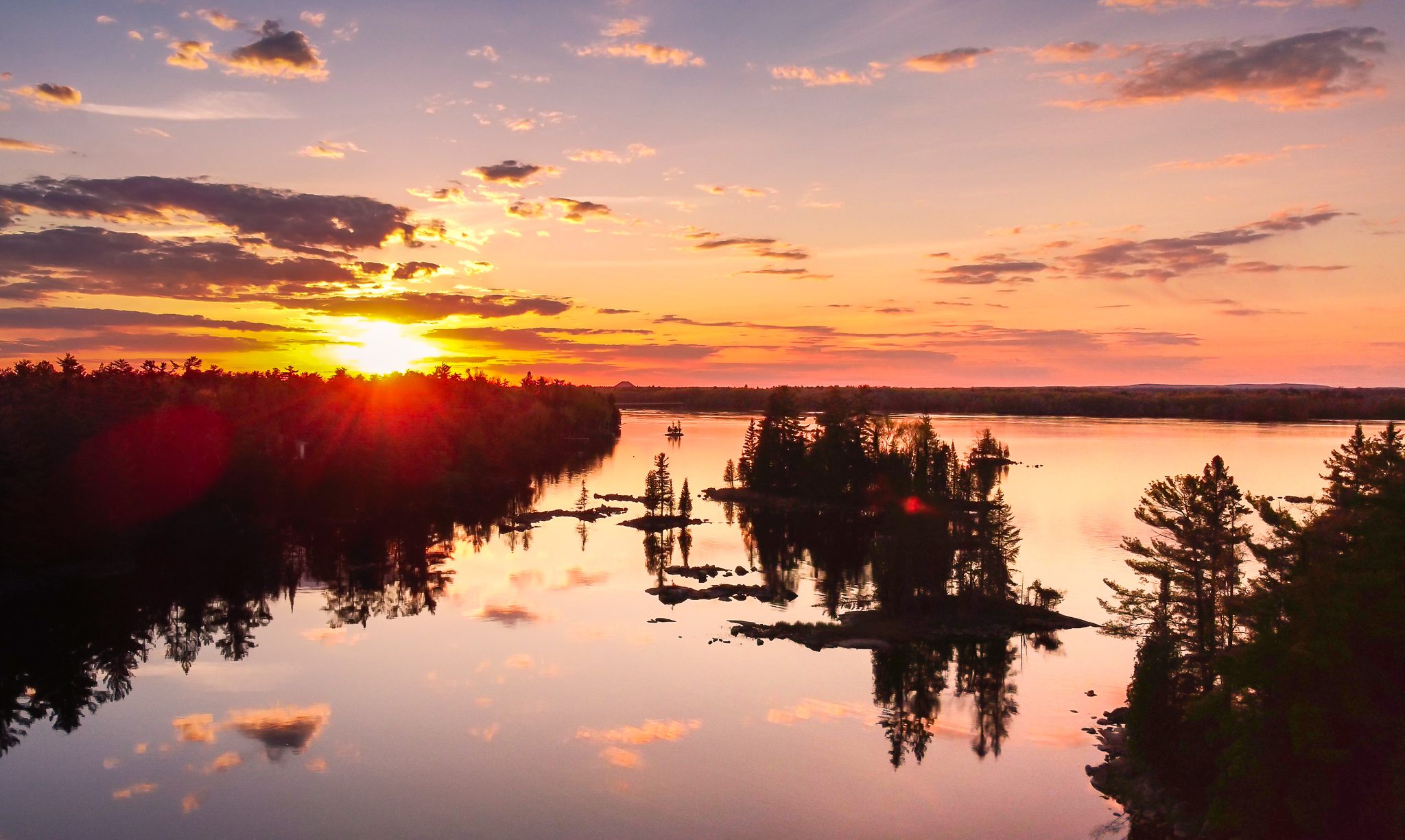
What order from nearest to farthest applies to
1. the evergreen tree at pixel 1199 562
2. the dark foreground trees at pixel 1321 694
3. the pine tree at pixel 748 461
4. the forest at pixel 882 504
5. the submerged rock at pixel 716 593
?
the dark foreground trees at pixel 1321 694 < the evergreen tree at pixel 1199 562 < the forest at pixel 882 504 < the submerged rock at pixel 716 593 < the pine tree at pixel 748 461

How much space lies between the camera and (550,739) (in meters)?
39.0

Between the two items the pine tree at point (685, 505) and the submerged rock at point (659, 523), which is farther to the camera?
the pine tree at point (685, 505)

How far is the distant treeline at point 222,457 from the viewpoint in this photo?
66.2 meters

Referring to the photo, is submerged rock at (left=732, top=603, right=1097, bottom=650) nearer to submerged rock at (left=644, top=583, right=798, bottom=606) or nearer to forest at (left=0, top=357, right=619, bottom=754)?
submerged rock at (left=644, top=583, right=798, bottom=606)

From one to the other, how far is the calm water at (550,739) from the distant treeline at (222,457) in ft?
53.3

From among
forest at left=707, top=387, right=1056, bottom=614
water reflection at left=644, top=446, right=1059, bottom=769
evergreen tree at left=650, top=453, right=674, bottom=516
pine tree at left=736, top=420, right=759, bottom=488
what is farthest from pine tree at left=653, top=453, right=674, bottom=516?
pine tree at left=736, top=420, right=759, bottom=488

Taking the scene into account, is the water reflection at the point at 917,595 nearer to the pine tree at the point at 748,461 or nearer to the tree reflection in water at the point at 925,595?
the tree reflection in water at the point at 925,595

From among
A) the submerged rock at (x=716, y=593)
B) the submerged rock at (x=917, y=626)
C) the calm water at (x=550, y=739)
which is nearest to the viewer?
the calm water at (x=550, y=739)

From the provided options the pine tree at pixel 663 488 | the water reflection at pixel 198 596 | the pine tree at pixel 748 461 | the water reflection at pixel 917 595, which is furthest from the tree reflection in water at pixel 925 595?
the pine tree at pixel 748 461

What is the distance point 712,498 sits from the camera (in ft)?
376

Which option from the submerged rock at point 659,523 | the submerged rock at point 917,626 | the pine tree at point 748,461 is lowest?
the submerged rock at point 917,626

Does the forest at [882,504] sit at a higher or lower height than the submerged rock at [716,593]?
higher

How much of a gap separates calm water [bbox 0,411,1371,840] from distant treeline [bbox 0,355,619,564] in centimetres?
1624

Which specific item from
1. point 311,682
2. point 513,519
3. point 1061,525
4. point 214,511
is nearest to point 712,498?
point 513,519
